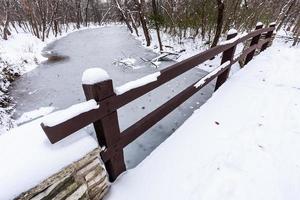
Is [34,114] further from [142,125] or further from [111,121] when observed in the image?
[111,121]

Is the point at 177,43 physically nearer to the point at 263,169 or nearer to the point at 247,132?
the point at 247,132

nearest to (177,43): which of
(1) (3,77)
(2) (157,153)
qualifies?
(1) (3,77)

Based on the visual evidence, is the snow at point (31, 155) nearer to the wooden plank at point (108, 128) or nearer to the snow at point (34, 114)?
the wooden plank at point (108, 128)

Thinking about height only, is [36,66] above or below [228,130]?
below

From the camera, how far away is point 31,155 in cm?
117

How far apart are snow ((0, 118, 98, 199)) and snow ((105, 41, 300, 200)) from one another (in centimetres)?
72

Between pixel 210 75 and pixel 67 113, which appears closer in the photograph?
pixel 67 113

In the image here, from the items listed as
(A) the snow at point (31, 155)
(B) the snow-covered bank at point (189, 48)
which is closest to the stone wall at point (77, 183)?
(A) the snow at point (31, 155)

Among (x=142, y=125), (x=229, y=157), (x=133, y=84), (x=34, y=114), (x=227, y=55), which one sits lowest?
(x=34, y=114)

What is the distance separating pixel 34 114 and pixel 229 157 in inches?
166

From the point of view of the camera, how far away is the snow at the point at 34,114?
13.5ft

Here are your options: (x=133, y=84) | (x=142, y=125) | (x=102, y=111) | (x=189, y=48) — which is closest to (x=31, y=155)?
(x=102, y=111)

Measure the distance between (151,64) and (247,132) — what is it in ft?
17.3

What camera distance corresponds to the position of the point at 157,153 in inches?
90.0
